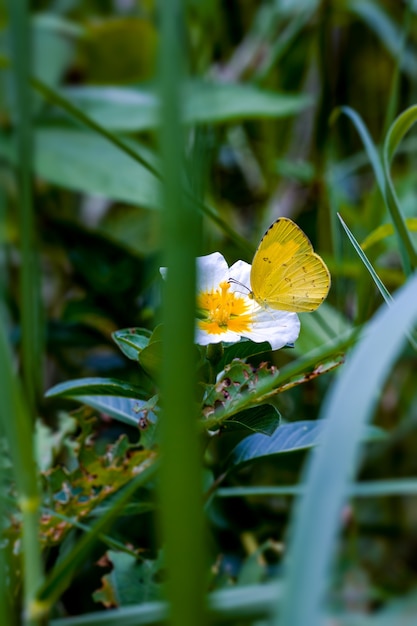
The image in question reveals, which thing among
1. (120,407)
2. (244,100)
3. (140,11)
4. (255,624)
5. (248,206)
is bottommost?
(255,624)

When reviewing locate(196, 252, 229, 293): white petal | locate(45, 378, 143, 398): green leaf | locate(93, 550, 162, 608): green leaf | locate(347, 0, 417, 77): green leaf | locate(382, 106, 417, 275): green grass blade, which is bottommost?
locate(93, 550, 162, 608): green leaf

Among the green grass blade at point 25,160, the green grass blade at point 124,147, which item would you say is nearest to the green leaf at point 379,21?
the green grass blade at point 124,147

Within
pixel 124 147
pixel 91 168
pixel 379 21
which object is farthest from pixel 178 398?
pixel 379 21

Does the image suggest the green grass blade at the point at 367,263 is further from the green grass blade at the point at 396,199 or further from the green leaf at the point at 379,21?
the green leaf at the point at 379,21

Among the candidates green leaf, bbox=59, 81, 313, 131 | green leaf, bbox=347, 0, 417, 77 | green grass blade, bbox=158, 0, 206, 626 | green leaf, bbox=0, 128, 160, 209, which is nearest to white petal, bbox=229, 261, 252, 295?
green grass blade, bbox=158, 0, 206, 626

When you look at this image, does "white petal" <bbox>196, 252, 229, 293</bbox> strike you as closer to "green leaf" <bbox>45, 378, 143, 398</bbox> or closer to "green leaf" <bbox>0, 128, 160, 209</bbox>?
"green leaf" <bbox>45, 378, 143, 398</bbox>

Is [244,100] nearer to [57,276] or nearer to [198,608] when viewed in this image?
[57,276]

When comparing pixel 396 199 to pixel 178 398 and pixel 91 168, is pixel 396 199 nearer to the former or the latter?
pixel 178 398

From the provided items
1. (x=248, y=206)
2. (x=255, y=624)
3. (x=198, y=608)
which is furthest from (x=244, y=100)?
(x=198, y=608)
